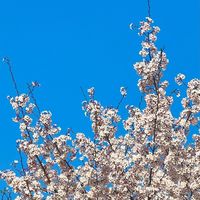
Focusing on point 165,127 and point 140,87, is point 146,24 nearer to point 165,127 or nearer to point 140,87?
point 140,87

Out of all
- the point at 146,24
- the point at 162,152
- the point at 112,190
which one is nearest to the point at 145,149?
the point at 162,152

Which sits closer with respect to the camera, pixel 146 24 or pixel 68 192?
pixel 68 192

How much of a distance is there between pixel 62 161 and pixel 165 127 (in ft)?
8.53

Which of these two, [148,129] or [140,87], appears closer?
[148,129]

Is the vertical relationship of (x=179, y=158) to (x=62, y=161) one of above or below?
below

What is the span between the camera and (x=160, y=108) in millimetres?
14414

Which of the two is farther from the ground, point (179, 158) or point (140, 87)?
point (140, 87)

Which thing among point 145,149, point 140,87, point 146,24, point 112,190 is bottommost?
point 112,190

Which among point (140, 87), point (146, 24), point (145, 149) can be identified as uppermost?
point (146, 24)

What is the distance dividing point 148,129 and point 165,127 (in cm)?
39

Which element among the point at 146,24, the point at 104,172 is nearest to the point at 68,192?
the point at 104,172

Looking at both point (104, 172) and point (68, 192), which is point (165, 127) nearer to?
point (104, 172)

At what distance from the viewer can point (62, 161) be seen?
48.5 ft

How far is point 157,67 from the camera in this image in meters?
14.6
